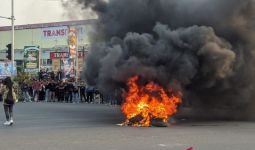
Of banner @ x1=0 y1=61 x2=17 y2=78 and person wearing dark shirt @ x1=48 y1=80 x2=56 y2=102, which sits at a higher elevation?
banner @ x1=0 y1=61 x2=17 y2=78

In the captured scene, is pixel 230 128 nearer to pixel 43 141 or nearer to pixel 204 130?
pixel 204 130

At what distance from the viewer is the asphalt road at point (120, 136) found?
38.2ft

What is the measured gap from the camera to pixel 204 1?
18078mm

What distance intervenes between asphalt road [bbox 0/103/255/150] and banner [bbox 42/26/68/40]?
40.6m

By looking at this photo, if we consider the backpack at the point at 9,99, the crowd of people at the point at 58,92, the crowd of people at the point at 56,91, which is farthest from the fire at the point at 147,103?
the crowd of people at the point at 56,91

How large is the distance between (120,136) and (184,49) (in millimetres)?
4943

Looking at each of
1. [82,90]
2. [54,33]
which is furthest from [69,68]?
[54,33]

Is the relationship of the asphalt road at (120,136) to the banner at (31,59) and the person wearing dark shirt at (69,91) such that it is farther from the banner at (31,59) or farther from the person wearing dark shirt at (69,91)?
the banner at (31,59)

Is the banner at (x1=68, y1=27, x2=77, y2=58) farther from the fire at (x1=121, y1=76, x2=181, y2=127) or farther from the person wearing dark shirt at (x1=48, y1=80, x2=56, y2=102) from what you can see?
the fire at (x1=121, y1=76, x2=181, y2=127)

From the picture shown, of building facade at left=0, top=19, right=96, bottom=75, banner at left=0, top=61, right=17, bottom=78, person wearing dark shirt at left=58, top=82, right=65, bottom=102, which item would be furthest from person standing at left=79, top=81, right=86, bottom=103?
building facade at left=0, top=19, right=96, bottom=75

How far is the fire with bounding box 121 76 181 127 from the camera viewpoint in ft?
53.7

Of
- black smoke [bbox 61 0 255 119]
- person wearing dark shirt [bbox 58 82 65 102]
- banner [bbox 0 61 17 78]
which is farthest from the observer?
banner [bbox 0 61 17 78]

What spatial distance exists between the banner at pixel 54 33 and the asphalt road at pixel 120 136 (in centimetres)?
4056

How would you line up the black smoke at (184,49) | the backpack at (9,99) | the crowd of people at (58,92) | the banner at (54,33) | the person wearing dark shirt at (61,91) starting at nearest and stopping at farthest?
the black smoke at (184,49)
the backpack at (9,99)
the crowd of people at (58,92)
the person wearing dark shirt at (61,91)
the banner at (54,33)
